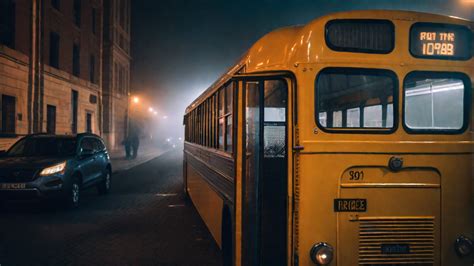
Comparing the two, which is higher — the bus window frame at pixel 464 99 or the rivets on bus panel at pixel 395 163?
the bus window frame at pixel 464 99

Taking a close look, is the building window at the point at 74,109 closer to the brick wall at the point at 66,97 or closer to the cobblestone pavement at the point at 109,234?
the brick wall at the point at 66,97

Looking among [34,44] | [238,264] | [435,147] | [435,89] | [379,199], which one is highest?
[34,44]

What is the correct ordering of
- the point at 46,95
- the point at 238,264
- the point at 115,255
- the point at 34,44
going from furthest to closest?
the point at 46,95
the point at 34,44
the point at 115,255
the point at 238,264

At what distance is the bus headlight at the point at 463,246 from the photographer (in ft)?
12.7

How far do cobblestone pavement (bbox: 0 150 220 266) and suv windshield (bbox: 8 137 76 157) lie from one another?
1393 mm

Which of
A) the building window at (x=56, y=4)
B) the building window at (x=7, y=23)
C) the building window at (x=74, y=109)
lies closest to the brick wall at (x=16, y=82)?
the building window at (x=7, y=23)

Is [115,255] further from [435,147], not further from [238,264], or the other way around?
[435,147]

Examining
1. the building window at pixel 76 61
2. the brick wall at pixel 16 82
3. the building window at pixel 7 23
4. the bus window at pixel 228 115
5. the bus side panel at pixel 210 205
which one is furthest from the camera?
the building window at pixel 76 61

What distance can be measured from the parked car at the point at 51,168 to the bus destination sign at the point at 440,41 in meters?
8.67

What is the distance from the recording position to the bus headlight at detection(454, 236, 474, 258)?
3874 mm

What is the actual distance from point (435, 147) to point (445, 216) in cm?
65

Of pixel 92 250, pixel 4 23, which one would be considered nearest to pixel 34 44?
pixel 4 23

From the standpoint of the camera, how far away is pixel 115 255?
6.43 metres

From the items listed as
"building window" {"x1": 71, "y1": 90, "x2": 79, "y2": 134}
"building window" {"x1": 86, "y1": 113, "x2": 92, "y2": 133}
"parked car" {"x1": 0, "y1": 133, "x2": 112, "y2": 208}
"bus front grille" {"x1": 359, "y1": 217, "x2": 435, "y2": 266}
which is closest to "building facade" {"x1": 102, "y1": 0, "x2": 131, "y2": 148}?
"building window" {"x1": 86, "y1": 113, "x2": 92, "y2": 133}
